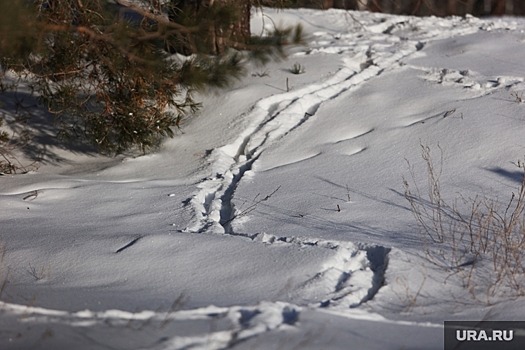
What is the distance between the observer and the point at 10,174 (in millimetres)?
7934

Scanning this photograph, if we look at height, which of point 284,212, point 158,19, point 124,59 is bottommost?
point 284,212

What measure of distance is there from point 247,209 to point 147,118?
169cm

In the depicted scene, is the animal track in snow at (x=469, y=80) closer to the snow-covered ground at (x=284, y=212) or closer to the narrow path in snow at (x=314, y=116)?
the snow-covered ground at (x=284, y=212)

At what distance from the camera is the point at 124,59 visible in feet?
22.6

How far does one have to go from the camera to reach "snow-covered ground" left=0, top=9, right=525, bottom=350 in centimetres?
434

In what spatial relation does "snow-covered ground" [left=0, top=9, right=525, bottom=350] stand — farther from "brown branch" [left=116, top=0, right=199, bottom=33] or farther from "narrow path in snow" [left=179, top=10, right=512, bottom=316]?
"brown branch" [left=116, top=0, right=199, bottom=33]

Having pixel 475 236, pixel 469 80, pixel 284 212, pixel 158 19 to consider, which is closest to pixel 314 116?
pixel 469 80

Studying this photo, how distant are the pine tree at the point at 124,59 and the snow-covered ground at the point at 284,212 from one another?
519 millimetres

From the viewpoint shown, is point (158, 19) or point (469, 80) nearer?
point (158, 19)

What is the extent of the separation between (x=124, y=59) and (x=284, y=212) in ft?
6.31

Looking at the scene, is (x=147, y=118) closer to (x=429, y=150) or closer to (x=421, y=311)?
(x=429, y=150)

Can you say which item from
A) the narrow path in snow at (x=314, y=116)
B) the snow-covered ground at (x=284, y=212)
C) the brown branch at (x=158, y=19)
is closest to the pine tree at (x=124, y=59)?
the brown branch at (x=158, y=19)

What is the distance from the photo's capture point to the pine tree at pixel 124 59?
6.66 meters

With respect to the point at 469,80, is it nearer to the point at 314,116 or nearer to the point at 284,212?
the point at 314,116
